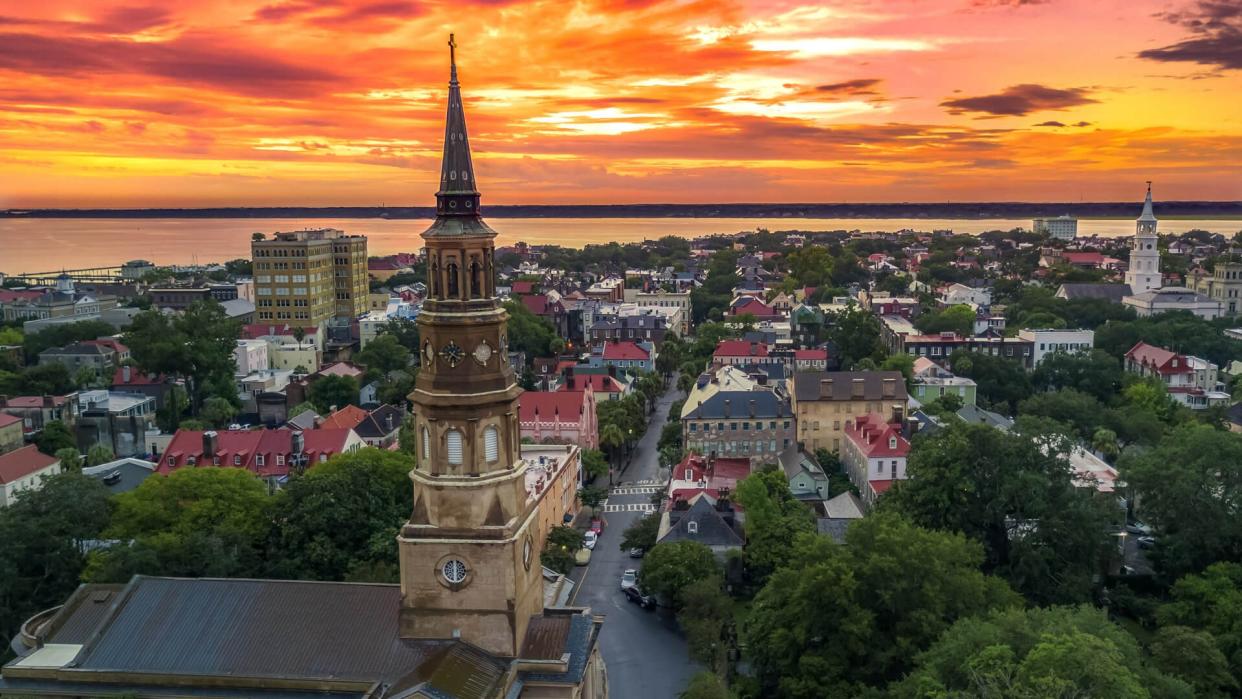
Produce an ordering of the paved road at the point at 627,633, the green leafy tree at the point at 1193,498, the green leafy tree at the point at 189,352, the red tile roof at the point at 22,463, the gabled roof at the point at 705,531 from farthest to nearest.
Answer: the green leafy tree at the point at 189,352 < the red tile roof at the point at 22,463 < the gabled roof at the point at 705,531 < the green leafy tree at the point at 1193,498 < the paved road at the point at 627,633

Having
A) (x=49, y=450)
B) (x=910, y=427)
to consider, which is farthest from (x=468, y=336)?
(x=49, y=450)

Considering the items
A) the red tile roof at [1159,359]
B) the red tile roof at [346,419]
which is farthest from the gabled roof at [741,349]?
the red tile roof at [346,419]

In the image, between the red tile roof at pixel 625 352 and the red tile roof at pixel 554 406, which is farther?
the red tile roof at pixel 625 352

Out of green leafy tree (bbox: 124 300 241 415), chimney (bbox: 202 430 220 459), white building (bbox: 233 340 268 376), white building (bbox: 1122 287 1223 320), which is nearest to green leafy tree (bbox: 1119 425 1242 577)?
chimney (bbox: 202 430 220 459)

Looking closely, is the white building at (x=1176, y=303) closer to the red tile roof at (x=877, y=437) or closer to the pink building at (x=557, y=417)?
the red tile roof at (x=877, y=437)

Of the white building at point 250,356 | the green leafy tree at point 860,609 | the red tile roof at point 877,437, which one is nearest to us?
the green leafy tree at point 860,609

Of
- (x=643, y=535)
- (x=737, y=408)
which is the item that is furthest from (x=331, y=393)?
(x=643, y=535)

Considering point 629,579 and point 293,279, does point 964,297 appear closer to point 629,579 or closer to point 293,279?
point 293,279
